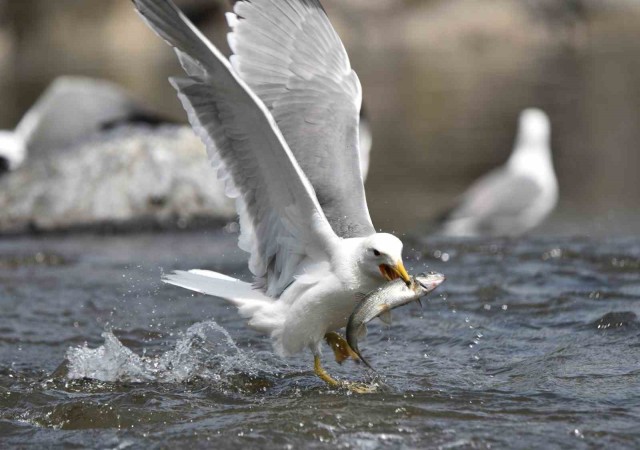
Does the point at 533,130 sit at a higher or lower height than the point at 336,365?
higher

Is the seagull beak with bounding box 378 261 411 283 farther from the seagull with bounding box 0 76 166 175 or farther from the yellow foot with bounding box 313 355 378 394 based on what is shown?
the seagull with bounding box 0 76 166 175

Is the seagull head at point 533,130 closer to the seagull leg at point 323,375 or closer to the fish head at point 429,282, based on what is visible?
the seagull leg at point 323,375

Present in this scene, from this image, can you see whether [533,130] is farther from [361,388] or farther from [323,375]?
[361,388]

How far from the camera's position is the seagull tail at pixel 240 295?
515 cm

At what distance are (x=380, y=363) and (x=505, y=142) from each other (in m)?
9.53

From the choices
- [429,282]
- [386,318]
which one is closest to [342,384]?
[386,318]

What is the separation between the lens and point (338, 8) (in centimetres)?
2806

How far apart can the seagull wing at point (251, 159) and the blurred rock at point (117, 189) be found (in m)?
4.13

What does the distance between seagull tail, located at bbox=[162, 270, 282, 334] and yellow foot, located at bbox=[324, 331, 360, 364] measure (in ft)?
1.07

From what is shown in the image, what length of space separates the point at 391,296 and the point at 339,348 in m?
0.88

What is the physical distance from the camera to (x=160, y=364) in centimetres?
538

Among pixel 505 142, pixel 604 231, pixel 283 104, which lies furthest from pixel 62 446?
pixel 505 142

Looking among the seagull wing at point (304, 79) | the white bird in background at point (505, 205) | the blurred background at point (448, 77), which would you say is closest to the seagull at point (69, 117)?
the blurred background at point (448, 77)

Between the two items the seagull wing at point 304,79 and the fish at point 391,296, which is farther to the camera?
the seagull wing at point 304,79
